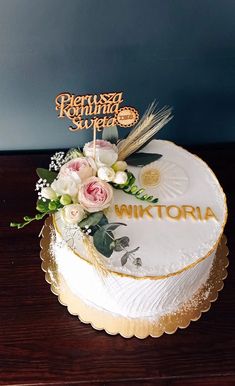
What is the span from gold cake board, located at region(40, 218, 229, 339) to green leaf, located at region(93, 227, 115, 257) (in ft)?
0.69

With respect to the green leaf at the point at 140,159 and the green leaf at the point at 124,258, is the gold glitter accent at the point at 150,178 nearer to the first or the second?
the green leaf at the point at 140,159

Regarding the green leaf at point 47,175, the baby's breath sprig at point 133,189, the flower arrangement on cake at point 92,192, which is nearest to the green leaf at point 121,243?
the flower arrangement on cake at point 92,192

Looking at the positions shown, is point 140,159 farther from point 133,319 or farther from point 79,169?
point 133,319

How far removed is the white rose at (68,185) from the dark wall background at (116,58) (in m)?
0.38

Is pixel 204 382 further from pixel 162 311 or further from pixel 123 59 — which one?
pixel 123 59

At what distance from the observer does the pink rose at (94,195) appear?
113 centimetres

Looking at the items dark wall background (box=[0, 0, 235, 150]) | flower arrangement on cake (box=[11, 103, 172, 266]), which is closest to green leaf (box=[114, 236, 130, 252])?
flower arrangement on cake (box=[11, 103, 172, 266])

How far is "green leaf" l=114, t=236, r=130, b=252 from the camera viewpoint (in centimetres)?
113

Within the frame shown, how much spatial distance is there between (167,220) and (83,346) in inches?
13.7

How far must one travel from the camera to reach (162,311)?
4.12ft

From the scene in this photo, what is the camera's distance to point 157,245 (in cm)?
116

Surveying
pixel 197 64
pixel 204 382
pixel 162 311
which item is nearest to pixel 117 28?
pixel 197 64

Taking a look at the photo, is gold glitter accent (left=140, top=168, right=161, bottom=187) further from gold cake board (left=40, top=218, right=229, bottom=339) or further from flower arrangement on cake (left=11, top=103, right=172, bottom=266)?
gold cake board (left=40, top=218, right=229, bottom=339)

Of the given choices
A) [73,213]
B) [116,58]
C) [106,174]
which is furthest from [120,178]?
[116,58]
